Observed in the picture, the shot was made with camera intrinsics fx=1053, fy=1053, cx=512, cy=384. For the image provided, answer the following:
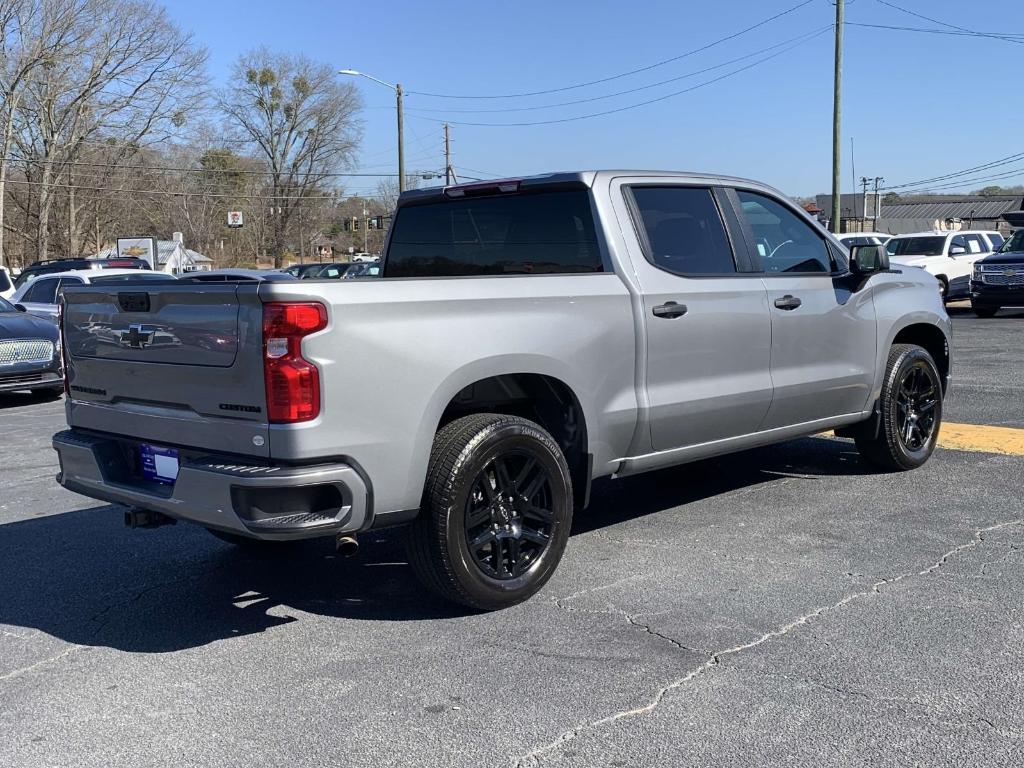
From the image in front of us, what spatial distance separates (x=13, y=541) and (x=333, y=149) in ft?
224

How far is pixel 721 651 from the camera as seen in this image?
4047mm

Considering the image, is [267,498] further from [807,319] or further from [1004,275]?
[1004,275]

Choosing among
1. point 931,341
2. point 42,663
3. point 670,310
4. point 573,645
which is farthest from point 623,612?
point 931,341

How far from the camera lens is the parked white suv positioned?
2478cm

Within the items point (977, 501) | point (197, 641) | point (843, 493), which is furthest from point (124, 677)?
point (977, 501)

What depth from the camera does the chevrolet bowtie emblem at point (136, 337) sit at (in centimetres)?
441

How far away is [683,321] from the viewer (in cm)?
532

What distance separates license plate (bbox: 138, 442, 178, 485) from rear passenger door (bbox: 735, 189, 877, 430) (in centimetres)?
322

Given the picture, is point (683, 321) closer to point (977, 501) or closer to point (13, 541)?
point (977, 501)

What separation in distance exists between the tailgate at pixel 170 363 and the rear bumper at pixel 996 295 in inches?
817

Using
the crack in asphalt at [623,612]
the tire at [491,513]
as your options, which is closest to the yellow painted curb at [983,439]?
the crack in asphalt at [623,612]

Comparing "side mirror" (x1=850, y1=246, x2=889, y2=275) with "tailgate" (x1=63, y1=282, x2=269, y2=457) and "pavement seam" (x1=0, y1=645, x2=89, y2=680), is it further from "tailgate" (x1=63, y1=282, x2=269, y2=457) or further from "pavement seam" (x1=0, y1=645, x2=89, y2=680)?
"pavement seam" (x1=0, y1=645, x2=89, y2=680)

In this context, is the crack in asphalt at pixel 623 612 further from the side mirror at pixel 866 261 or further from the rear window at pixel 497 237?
the side mirror at pixel 866 261

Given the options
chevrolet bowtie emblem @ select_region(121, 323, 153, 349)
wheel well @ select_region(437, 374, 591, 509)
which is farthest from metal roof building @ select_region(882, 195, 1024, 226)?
chevrolet bowtie emblem @ select_region(121, 323, 153, 349)
